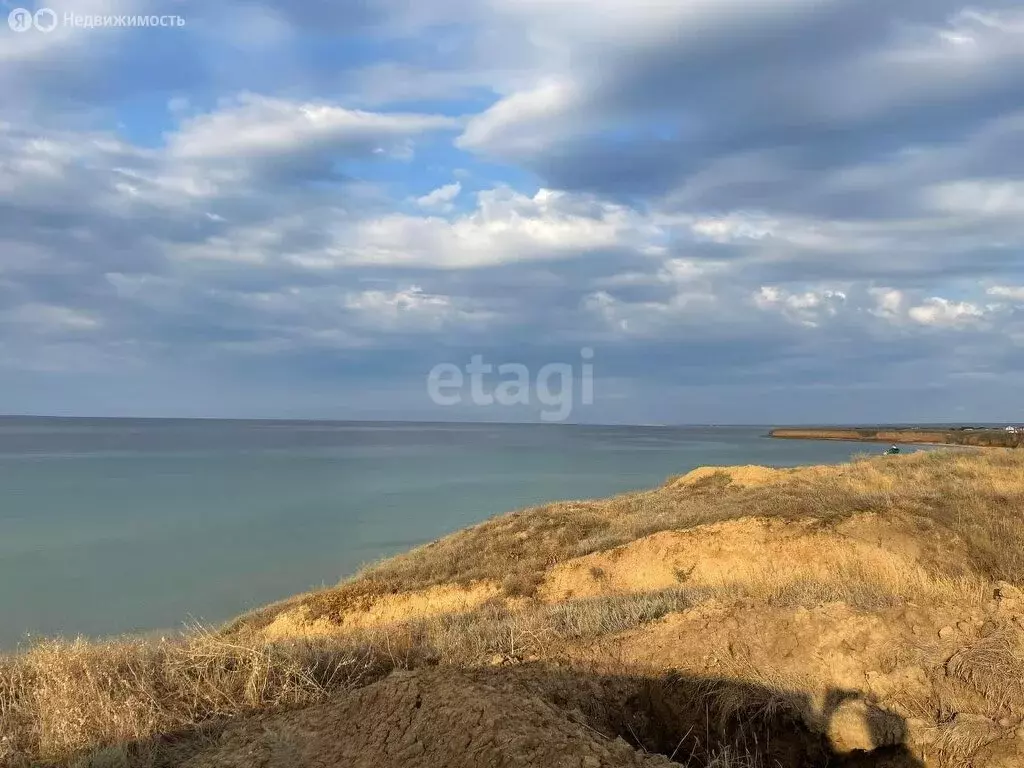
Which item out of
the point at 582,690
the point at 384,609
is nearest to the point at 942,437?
the point at 384,609

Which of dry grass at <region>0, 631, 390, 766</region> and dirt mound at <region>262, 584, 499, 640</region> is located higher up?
dry grass at <region>0, 631, 390, 766</region>

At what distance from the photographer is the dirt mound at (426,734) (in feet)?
15.3

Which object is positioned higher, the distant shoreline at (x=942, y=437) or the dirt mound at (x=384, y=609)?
the dirt mound at (x=384, y=609)

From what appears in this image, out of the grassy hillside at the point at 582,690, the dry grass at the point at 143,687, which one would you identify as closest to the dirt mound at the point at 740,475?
the grassy hillside at the point at 582,690

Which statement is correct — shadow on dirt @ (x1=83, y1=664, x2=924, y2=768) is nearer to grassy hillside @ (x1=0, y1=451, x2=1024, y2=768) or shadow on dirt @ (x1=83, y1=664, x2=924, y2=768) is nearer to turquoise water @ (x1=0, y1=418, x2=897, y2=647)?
grassy hillside @ (x1=0, y1=451, x2=1024, y2=768)

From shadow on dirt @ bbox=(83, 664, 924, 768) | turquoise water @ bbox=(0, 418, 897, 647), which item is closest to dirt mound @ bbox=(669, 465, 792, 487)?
turquoise water @ bbox=(0, 418, 897, 647)

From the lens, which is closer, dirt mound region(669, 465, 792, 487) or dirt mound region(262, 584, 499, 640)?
dirt mound region(262, 584, 499, 640)

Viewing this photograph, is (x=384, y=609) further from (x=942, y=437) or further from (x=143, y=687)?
(x=942, y=437)

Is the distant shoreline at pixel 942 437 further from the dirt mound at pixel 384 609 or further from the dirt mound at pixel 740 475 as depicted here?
the dirt mound at pixel 384 609

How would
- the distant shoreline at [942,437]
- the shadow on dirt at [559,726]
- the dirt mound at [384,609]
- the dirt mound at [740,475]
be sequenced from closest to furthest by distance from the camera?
1. the shadow on dirt at [559,726]
2. the dirt mound at [384,609]
3. the dirt mound at [740,475]
4. the distant shoreline at [942,437]

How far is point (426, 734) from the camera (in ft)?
16.5

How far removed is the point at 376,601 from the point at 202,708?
11974 mm

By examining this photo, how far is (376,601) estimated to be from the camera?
57.9 feet

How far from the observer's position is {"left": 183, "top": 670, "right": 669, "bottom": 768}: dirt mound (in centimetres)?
465
